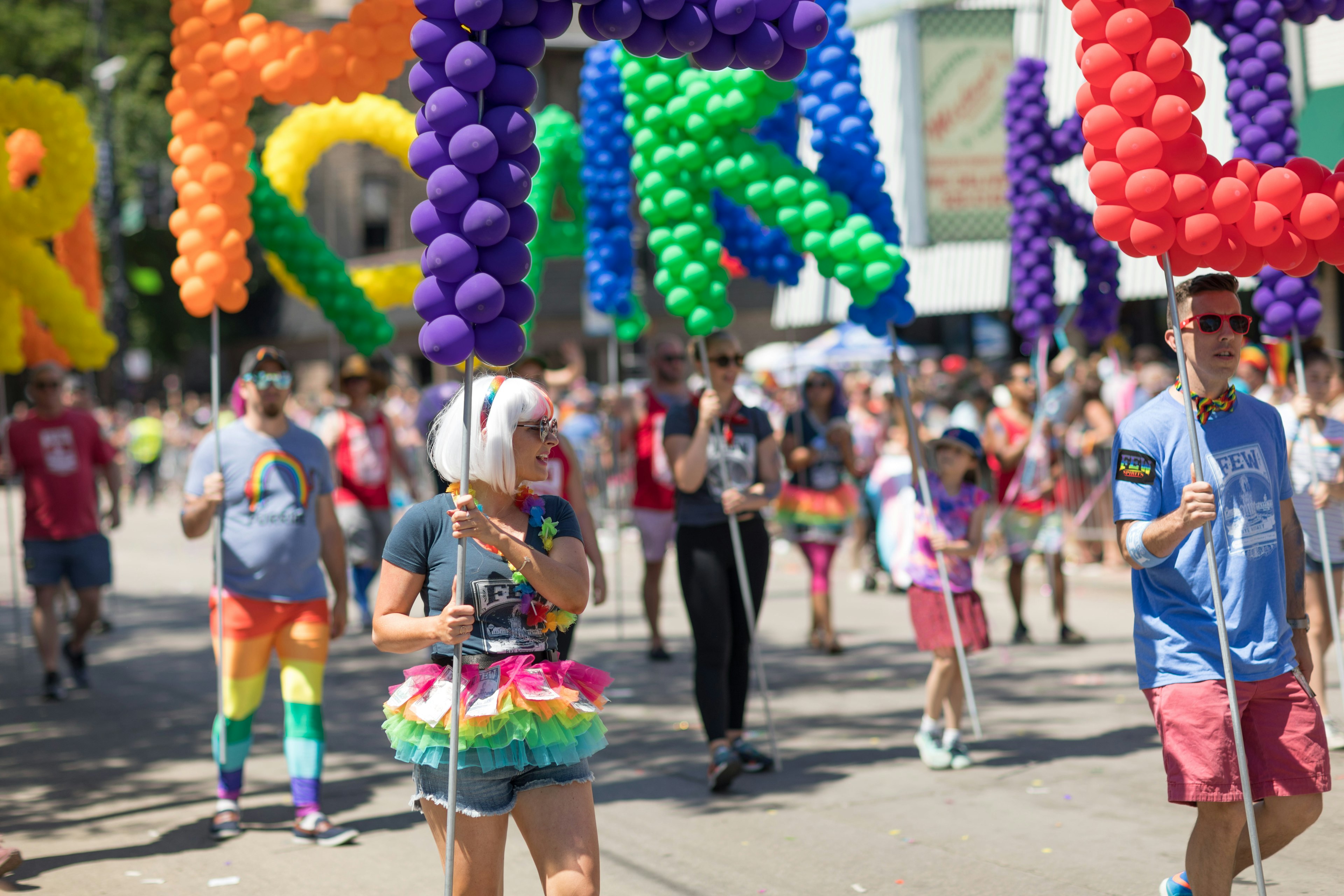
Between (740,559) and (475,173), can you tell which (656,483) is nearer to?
(740,559)

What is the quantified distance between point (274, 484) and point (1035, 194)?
19.0 ft

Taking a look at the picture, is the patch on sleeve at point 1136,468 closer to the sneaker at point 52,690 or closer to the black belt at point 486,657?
the black belt at point 486,657

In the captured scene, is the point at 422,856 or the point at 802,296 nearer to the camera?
the point at 422,856

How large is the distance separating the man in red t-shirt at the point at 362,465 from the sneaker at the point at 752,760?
4.69 metres

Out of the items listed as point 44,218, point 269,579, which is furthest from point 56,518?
point 269,579

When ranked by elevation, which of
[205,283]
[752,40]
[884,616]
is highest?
[752,40]

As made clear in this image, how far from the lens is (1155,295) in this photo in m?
17.6

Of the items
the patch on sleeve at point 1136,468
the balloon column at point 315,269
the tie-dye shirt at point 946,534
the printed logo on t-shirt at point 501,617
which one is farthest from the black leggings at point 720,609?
the balloon column at point 315,269

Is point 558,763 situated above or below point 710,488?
below

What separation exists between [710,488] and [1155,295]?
12692mm

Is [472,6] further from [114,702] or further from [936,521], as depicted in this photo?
[114,702]

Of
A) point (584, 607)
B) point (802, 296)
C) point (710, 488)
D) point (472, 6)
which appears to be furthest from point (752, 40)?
point (802, 296)

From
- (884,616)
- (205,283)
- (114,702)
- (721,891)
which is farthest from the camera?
(884,616)

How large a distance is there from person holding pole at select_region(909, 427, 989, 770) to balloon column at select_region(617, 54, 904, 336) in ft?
3.10
